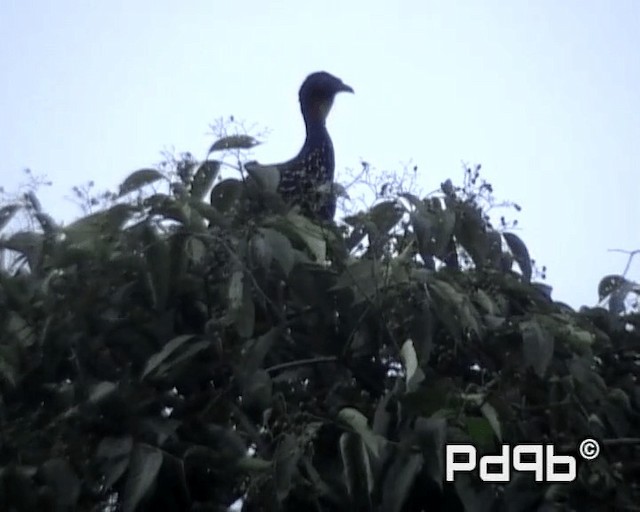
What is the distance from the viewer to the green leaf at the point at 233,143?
324 centimetres

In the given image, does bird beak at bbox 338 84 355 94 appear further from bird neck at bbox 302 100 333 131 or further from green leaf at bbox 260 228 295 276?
green leaf at bbox 260 228 295 276

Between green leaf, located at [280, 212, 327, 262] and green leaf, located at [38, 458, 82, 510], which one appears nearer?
green leaf, located at [38, 458, 82, 510]

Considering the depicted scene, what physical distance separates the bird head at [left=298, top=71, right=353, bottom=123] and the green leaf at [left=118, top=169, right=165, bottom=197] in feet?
10.0

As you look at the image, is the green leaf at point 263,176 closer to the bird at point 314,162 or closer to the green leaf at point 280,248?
the bird at point 314,162

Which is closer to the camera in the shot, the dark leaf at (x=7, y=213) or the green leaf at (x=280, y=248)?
the green leaf at (x=280, y=248)

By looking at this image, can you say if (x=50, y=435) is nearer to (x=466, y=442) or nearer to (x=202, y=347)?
(x=202, y=347)

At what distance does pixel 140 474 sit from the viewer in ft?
8.99

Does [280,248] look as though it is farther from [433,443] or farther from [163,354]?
[433,443]

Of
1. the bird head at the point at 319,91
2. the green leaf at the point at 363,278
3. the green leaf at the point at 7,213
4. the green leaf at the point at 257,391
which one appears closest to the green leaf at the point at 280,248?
the green leaf at the point at 363,278

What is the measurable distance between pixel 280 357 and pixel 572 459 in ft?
2.15

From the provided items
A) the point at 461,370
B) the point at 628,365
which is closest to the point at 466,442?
the point at 461,370

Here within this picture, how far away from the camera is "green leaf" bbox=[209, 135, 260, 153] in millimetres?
3240

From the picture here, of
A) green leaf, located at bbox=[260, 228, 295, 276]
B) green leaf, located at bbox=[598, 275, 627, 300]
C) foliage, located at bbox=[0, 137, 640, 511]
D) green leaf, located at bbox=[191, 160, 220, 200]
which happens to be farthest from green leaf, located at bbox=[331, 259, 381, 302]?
green leaf, located at bbox=[598, 275, 627, 300]

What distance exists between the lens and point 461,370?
125 inches
